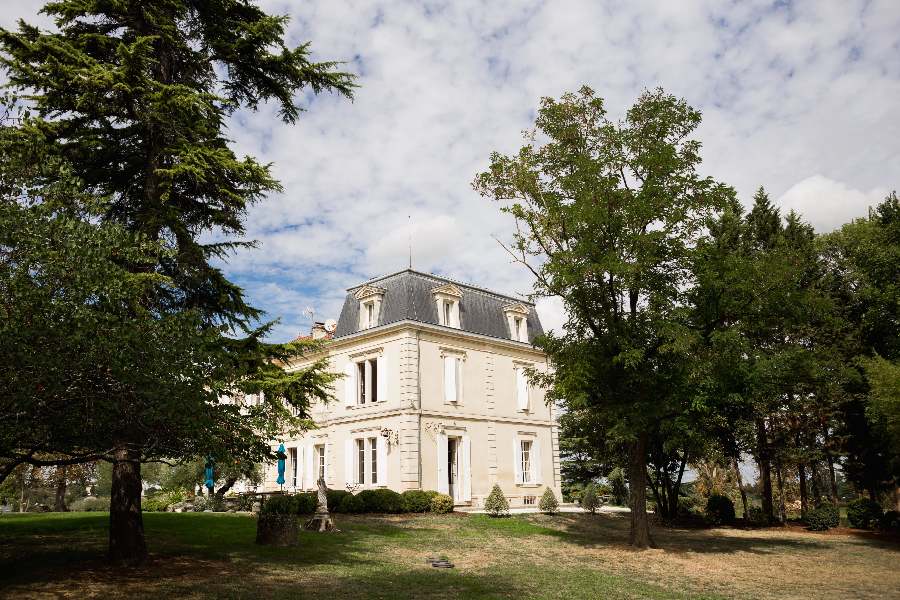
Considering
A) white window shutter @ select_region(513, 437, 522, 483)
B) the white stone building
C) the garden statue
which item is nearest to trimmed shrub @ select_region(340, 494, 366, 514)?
the white stone building

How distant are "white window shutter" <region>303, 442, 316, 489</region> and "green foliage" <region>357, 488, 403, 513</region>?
6799mm

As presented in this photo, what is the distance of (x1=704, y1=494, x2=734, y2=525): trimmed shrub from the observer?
2577cm

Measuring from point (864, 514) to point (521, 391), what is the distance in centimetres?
1409

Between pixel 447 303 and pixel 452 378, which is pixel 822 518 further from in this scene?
pixel 447 303

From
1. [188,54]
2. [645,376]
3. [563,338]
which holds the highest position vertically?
[188,54]

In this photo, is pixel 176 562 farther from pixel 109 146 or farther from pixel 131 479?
pixel 109 146

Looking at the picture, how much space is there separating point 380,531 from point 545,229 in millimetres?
9594

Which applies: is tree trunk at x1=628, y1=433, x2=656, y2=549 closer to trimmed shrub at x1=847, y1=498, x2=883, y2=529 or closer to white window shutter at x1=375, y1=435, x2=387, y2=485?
trimmed shrub at x1=847, y1=498, x2=883, y2=529

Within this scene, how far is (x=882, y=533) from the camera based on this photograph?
73.6 ft

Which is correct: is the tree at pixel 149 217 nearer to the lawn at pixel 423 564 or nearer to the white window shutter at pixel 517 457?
the lawn at pixel 423 564

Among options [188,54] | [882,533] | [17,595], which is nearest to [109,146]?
[188,54]

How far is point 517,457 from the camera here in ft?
97.8

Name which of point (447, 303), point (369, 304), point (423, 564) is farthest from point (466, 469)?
point (423, 564)

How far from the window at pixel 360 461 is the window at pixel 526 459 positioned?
7.33m
